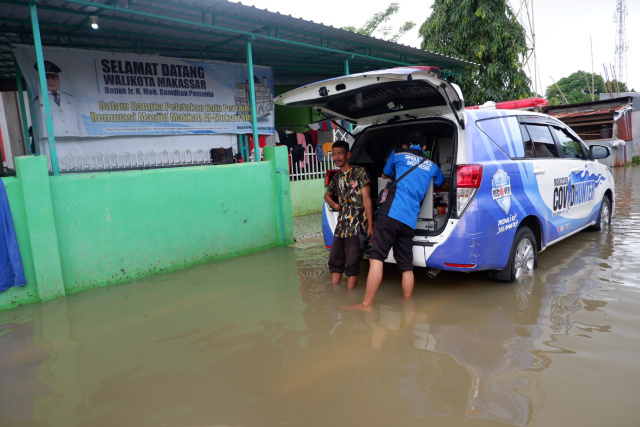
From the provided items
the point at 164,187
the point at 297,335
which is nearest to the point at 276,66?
the point at 164,187

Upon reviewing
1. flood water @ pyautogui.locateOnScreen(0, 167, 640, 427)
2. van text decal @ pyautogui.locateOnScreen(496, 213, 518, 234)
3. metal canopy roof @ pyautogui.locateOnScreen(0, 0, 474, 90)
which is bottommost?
flood water @ pyautogui.locateOnScreen(0, 167, 640, 427)

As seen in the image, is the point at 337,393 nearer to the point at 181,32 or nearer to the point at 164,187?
the point at 164,187

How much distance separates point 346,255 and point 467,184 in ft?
4.42

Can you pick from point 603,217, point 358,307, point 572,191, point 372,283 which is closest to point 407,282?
point 372,283

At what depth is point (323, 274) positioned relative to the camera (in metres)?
5.02

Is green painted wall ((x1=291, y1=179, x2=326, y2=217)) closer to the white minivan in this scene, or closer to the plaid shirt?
the white minivan

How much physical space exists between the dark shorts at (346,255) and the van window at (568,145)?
2725 millimetres

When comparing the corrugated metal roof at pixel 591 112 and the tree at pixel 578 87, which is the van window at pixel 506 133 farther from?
the tree at pixel 578 87

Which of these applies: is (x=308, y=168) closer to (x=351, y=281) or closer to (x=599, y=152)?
(x=351, y=281)

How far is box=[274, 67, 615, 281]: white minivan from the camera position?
3.70 meters

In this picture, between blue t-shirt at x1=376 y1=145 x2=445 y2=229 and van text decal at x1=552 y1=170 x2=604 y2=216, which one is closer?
blue t-shirt at x1=376 y1=145 x2=445 y2=229

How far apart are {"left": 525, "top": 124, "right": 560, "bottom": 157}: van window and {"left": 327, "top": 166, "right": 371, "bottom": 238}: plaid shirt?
183 cm

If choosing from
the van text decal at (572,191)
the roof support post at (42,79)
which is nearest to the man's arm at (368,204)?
the van text decal at (572,191)

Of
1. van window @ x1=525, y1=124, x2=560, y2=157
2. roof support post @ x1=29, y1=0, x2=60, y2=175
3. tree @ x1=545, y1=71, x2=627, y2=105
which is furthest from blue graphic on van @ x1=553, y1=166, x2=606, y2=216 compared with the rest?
tree @ x1=545, y1=71, x2=627, y2=105
